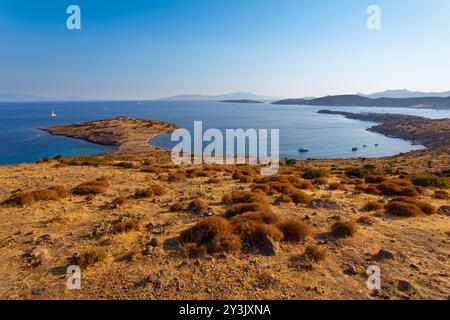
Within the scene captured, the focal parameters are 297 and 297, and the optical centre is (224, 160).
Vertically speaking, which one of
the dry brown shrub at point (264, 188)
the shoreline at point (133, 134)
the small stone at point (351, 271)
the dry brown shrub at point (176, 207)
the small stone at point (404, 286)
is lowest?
the small stone at point (404, 286)

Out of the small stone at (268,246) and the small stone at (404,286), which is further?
the small stone at (268,246)

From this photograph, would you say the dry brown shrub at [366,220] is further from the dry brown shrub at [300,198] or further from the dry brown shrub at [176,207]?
the dry brown shrub at [176,207]

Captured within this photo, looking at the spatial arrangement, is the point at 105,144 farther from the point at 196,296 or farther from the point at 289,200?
the point at 196,296

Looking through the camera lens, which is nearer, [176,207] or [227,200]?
[176,207]

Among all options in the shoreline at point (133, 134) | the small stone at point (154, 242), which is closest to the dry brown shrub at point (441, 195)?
the small stone at point (154, 242)

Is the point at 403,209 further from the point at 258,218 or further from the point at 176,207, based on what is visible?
the point at 176,207

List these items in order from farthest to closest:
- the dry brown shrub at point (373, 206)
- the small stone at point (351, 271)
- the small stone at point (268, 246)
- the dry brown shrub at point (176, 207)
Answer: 1. the dry brown shrub at point (373, 206)
2. the dry brown shrub at point (176, 207)
3. the small stone at point (268, 246)
4. the small stone at point (351, 271)

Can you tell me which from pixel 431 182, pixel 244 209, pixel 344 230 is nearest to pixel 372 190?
pixel 431 182

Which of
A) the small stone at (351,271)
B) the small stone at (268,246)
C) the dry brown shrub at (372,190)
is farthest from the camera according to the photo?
the dry brown shrub at (372,190)

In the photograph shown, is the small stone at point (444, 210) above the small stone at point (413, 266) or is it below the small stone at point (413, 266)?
above
